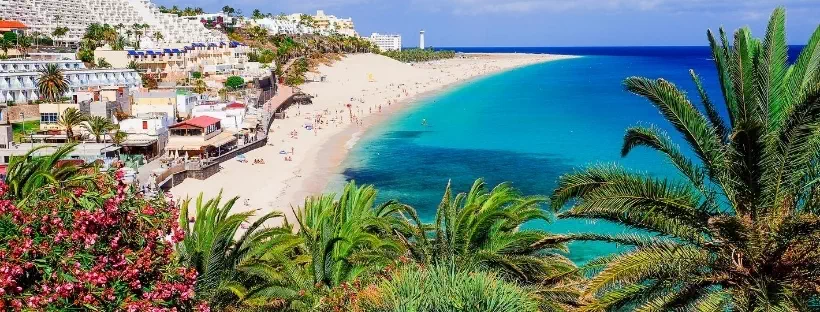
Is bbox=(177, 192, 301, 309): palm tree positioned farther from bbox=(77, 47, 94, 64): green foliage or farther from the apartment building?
bbox=(77, 47, 94, 64): green foliage

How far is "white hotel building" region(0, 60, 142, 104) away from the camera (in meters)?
45.5

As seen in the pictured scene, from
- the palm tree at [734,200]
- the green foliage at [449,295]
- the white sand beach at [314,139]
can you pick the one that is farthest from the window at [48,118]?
the palm tree at [734,200]

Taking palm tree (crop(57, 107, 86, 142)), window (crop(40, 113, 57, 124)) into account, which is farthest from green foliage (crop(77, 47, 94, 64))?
palm tree (crop(57, 107, 86, 142))

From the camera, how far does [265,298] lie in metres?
11.2

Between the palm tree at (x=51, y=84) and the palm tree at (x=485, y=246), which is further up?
the palm tree at (x=51, y=84)

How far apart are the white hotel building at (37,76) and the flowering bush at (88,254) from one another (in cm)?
4264

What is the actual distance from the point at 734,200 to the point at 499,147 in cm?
4467

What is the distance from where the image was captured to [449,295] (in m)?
6.92

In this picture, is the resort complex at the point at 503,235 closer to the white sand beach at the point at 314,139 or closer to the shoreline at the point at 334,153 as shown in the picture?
the white sand beach at the point at 314,139

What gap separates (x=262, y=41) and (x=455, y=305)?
406 feet

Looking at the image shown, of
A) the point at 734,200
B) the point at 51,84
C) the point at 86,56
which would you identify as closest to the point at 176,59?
the point at 86,56

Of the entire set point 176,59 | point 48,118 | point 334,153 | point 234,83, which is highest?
point 176,59

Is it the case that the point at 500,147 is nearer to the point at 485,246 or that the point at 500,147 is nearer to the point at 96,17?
the point at 485,246

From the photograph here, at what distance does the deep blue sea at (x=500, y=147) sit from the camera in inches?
1437
